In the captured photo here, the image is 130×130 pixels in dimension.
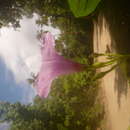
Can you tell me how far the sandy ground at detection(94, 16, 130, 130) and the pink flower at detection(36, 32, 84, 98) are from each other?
1.35 meters

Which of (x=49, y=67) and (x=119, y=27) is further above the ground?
(x=119, y=27)

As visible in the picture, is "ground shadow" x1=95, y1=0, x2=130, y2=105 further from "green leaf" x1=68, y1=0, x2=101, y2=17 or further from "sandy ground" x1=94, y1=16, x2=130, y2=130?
"green leaf" x1=68, y1=0, x2=101, y2=17

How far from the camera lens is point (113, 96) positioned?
2.95 meters

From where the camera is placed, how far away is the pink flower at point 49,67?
0.62 meters

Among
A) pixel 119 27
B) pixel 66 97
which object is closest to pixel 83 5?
pixel 119 27

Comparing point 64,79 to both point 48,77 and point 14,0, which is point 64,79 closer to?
point 14,0

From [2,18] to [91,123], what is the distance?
3.99 meters

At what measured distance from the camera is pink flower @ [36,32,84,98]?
24.4 inches

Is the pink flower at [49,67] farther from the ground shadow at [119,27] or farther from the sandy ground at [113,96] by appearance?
the ground shadow at [119,27]

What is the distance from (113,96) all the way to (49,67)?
7.84 feet

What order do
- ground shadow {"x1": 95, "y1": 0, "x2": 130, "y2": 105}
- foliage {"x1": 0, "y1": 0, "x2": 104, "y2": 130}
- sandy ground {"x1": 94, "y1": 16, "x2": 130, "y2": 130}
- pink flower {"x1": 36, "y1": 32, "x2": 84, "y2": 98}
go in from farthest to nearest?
foliage {"x1": 0, "y1": 0, "x2": 104, "y2": 130}, ground shadow {"x1": 95, "y1": 0, "x2": 130, "y2": 105}, sandy ground {"x1": 94, "y1": 16, "x2": 130, "y2": 130}, pink flower {"x1": 36, "y1": 32, "x2": 84, "y2": 98}

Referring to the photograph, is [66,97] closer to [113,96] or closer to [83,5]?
[113,96]

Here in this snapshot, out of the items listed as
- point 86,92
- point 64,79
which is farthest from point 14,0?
point 86,92

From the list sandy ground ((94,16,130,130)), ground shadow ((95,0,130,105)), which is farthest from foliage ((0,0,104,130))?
ground shadow ((95,0,130,105))
